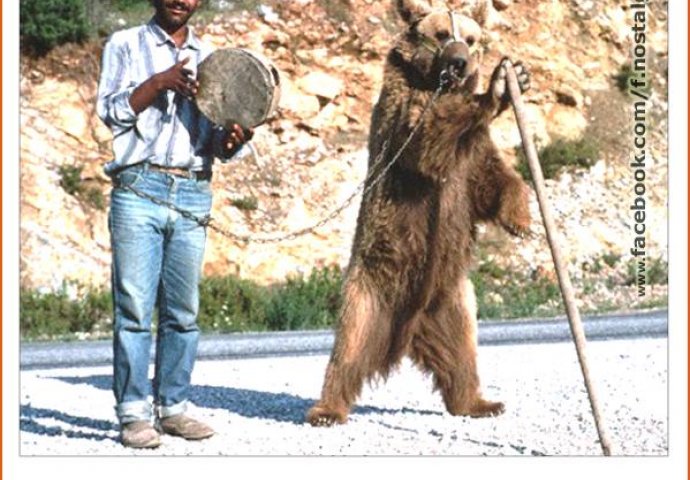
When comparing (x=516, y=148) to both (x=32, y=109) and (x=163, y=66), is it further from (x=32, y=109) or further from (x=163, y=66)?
(x=163, y=66)

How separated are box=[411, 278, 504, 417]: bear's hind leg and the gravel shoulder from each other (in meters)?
0.14

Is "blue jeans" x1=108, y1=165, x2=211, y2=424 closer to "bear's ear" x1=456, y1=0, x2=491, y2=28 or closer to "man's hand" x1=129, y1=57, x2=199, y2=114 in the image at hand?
"man's hand" x1=129, y1=57, x2=199, y2=114

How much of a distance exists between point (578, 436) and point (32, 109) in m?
15.2

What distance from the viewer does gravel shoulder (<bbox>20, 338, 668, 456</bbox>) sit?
7.95 meters

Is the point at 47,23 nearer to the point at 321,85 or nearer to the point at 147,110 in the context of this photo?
the point at 321,85

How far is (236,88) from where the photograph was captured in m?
7.66

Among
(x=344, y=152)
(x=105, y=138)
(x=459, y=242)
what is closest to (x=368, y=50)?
(x=344, y=152)

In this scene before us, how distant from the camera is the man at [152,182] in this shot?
7656 millimetres

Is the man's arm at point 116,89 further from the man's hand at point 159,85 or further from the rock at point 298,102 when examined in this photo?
the rock at point 298,102

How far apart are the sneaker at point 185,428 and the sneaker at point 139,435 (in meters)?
0.27

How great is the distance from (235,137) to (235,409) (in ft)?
7.45

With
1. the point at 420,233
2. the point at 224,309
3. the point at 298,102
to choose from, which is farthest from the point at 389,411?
the point at 298,102

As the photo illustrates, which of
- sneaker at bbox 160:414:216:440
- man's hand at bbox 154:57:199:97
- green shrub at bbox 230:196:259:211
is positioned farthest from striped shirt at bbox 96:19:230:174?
green shrub at bbox 230:196:259:211

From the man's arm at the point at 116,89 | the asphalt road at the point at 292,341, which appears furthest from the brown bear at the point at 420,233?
the asphalt road at the point at 292,341
